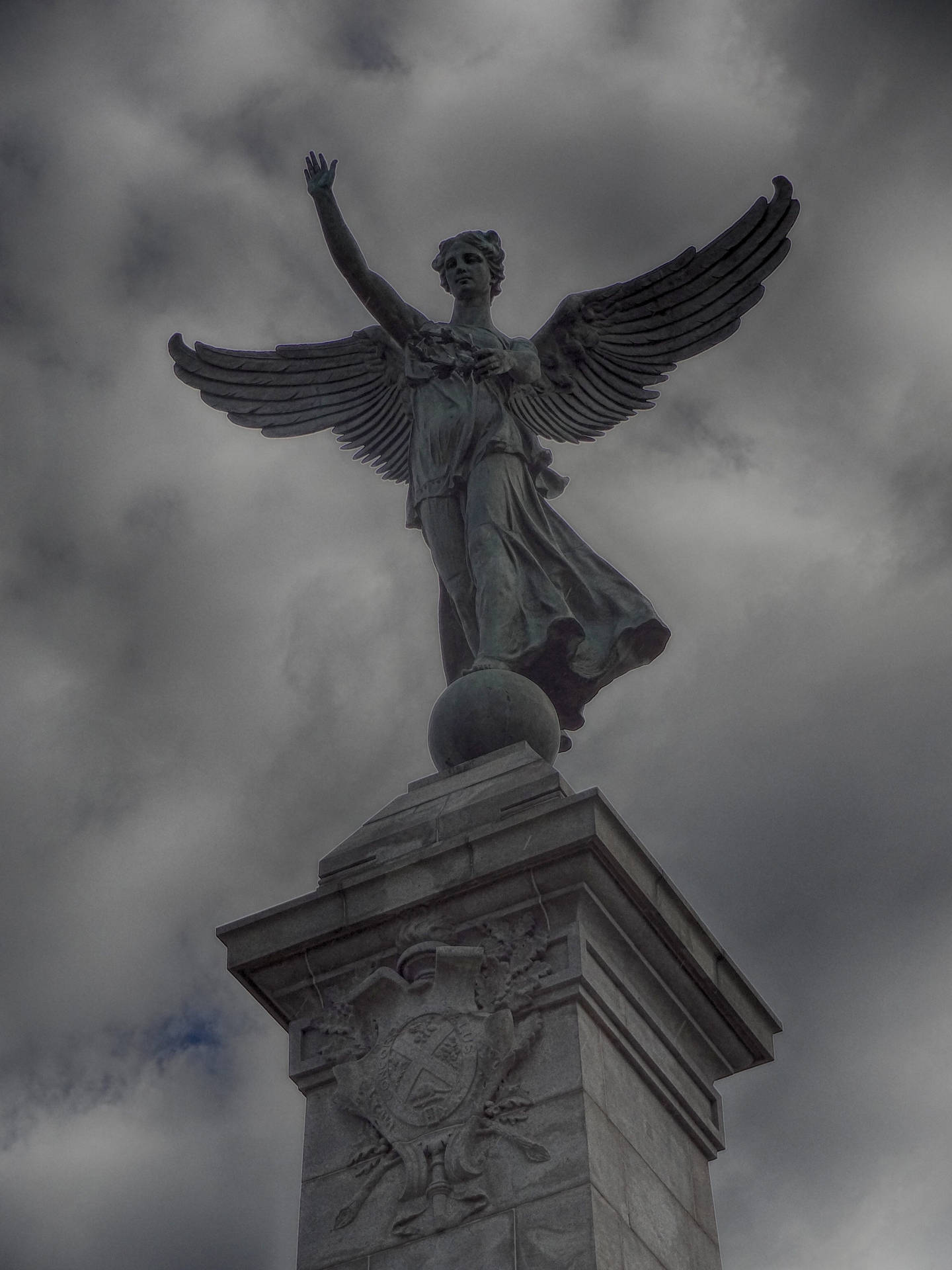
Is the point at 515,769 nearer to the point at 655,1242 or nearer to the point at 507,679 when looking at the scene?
the point at 507,679

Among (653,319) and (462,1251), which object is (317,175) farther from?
(462,1251)

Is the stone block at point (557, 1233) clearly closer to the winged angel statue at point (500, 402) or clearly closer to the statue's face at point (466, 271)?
the winged angel statue at point (500, 402)

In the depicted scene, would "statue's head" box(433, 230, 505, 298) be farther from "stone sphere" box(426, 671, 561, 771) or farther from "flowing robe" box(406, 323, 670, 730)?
"stone sphere" box(426, 671, 561, 771)

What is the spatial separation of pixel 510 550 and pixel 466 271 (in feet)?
7.35

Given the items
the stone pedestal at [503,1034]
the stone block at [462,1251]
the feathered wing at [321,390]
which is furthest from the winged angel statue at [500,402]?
the stone block at [462,1251]

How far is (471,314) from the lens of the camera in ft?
44.4

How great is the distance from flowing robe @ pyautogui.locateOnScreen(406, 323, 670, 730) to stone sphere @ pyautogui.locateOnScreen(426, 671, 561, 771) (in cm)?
36

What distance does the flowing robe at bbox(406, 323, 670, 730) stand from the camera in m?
12.1

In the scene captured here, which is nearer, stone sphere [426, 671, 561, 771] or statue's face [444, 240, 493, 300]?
stone sphere [426, 671, 561, 771]

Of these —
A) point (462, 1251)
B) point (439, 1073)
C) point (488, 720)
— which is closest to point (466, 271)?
point (488, 720)

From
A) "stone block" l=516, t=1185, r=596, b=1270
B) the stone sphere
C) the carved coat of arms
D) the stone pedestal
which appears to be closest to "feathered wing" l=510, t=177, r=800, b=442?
the stone sphere

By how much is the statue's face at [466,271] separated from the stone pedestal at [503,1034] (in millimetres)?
3879

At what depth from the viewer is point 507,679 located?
11492 mm

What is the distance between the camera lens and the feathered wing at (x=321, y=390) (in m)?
14.1
